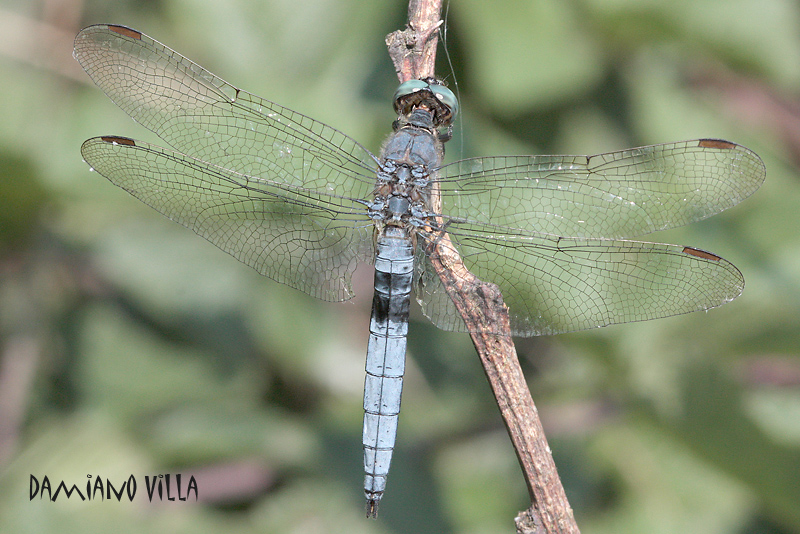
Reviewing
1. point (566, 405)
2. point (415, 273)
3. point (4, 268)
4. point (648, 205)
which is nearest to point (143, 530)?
point (4, 268)

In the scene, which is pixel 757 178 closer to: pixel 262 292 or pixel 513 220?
pixel 513 220

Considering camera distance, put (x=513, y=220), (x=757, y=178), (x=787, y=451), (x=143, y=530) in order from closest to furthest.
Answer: (x=757, y=178) < (x=513, y=220) < (x=787, y=451) < (x=143, y=530)

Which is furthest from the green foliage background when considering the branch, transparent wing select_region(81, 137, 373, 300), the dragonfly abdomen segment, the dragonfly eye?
the branch

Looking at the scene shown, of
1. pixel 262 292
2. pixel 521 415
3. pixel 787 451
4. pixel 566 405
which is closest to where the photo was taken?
pixel 521 415

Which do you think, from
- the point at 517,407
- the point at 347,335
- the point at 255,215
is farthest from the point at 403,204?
the point at 347,335

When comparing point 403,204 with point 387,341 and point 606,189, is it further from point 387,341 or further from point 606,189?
point 606,189

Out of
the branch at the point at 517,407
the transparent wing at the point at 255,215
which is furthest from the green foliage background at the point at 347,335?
the branch at the point at 517,407

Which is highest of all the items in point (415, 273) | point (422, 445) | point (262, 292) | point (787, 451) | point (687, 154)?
point (262, 292)

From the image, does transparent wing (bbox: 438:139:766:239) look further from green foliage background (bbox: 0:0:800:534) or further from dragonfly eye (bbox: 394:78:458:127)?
green foliage background (bbox: 0:0:800:534)
